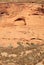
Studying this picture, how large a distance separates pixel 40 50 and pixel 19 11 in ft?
3.29

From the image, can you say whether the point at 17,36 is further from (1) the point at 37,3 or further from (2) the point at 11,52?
(1) the point at 37,3

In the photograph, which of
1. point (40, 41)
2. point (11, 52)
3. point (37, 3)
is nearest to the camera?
point (11, 52)

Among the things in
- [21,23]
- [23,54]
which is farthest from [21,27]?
[23,54]

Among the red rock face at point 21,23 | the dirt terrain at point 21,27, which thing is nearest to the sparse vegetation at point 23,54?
the dirt terrain at point 21,27

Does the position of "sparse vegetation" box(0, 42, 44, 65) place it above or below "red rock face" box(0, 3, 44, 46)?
below

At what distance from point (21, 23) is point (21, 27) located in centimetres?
10

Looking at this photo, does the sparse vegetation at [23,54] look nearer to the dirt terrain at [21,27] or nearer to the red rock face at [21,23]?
the dirt terrain at [21,27]

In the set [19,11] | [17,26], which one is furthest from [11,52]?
[19,11]

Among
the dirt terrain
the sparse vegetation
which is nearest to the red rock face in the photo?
the dirt terrain

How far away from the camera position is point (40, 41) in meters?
3.49

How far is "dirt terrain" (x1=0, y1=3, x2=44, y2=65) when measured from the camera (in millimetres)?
3314

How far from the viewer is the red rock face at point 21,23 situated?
3559 mm

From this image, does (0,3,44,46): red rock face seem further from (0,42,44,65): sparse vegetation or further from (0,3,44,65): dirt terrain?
(0,42,44,65): sparse vegetation

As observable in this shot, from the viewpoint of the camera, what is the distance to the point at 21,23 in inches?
154
